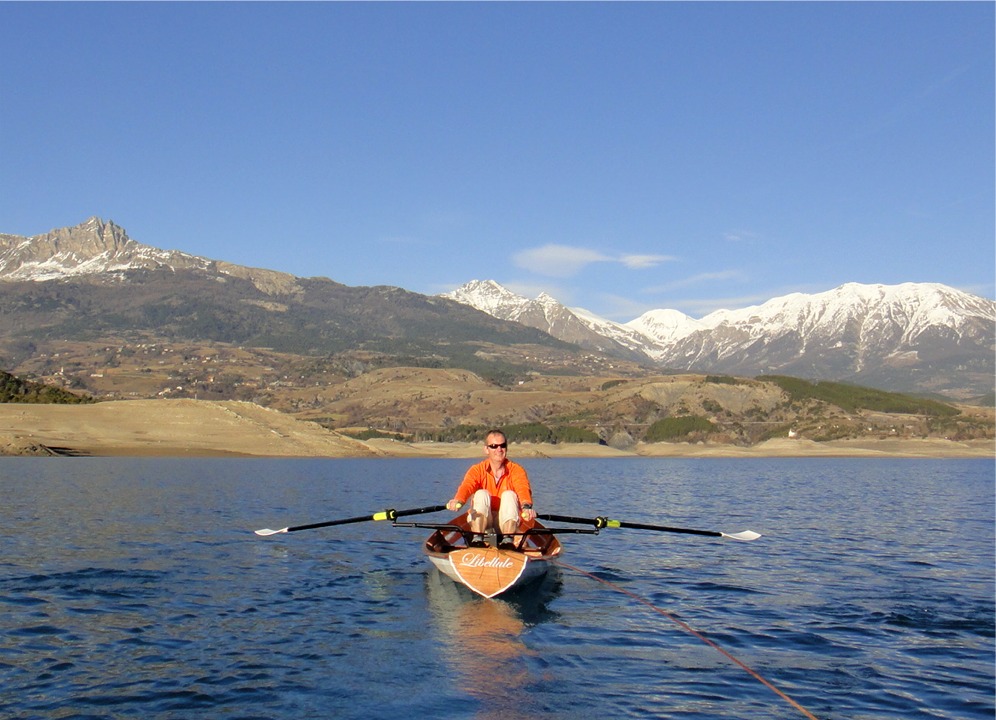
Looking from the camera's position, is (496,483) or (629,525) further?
(629,525)

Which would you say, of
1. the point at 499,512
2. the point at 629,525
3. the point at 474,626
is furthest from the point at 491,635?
the point at 629,525

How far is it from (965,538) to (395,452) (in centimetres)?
13492

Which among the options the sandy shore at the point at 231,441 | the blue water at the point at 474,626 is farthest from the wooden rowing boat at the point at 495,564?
the sandy shore at the point at 231,441

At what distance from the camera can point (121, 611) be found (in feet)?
70.9

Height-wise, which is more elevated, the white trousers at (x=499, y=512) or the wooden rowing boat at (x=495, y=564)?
the white trousers at (x=499, y=512)

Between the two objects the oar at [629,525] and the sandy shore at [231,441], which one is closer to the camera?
the oar at [629,525]

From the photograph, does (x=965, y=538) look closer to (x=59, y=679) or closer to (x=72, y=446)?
(x=59, y=679)

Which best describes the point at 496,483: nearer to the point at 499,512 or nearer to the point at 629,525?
the point at 499,512

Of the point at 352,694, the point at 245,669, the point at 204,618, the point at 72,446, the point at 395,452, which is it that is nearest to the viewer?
the point at 352,694

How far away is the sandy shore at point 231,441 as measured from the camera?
4884 inches

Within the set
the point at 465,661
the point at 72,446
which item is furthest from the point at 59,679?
the point at 72,446

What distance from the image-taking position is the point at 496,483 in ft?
A: 83.7

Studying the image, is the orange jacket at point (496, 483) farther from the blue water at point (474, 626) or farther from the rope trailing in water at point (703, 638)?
the rope trailing in water at point (703, 638)

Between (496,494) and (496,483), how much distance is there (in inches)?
12.3
